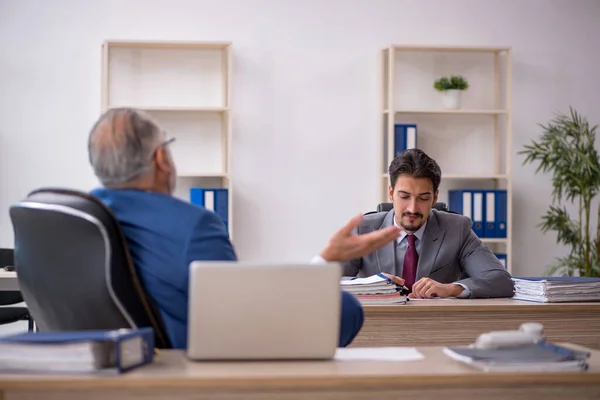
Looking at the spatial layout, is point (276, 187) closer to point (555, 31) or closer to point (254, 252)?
point (254, 252)

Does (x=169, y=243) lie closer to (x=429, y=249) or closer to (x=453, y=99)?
(x=429, y=249)

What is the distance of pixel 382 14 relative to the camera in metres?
5.87

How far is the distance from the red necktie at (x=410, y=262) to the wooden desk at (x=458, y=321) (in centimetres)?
51

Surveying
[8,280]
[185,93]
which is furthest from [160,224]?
[185,93]

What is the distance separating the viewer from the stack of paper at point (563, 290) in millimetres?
3023

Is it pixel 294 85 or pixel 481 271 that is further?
pixel 294 85

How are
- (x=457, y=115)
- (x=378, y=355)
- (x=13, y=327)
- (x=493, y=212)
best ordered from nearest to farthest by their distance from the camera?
(x=378, y=355), (x=493, y=212), (x=13, y=327), (x=457, y=115)

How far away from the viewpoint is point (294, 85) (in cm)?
577

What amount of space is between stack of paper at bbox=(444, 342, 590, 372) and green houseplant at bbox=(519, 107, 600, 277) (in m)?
4.06

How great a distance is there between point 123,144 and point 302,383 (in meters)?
0.74

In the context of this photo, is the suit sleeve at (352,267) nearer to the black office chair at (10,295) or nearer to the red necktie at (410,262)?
the red necktie at (410,262)

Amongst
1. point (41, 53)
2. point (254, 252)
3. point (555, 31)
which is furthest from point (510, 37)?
point (41, 53)

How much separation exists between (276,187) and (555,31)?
7.51ft

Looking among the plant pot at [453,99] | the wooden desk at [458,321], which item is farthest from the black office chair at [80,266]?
the plant pot at [453,99]
